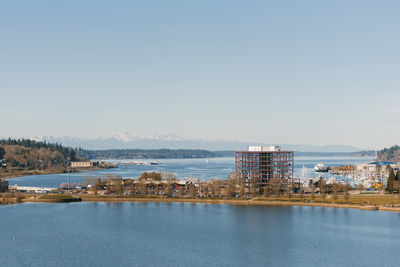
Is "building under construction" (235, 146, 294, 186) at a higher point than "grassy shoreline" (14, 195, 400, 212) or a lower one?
higher

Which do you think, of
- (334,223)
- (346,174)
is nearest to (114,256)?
(334,223)

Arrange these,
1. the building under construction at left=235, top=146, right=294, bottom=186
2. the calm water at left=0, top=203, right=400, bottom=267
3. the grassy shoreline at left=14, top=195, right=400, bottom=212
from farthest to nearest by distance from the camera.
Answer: the building under construction at left=235, top=146, right=294, bottom=186 < the grassy shoreline at left=14, top=195, right=400, bottom=212 < the calm water at left=0, top=203, right=400, bottom=267

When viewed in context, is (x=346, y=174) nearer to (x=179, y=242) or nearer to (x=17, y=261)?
(x=179, y=242)

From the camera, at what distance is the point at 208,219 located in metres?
64.4

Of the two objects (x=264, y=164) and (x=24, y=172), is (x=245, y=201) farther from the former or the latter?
(x=24, y=172)

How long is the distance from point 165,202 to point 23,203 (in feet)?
86.5

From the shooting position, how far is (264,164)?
319 feet

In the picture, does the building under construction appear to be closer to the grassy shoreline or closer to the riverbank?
the grassy shoreline

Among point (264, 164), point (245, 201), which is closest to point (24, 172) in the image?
point (264, 164)

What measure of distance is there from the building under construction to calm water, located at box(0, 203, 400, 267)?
21.3m

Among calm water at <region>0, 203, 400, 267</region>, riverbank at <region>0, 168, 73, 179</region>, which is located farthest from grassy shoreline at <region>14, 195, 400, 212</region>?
riverbank at <region>0, 168, 73, 179</region>

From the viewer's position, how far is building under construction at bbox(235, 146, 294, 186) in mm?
95875

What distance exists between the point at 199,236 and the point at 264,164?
4647 cm

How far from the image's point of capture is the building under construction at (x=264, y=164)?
95.9m
